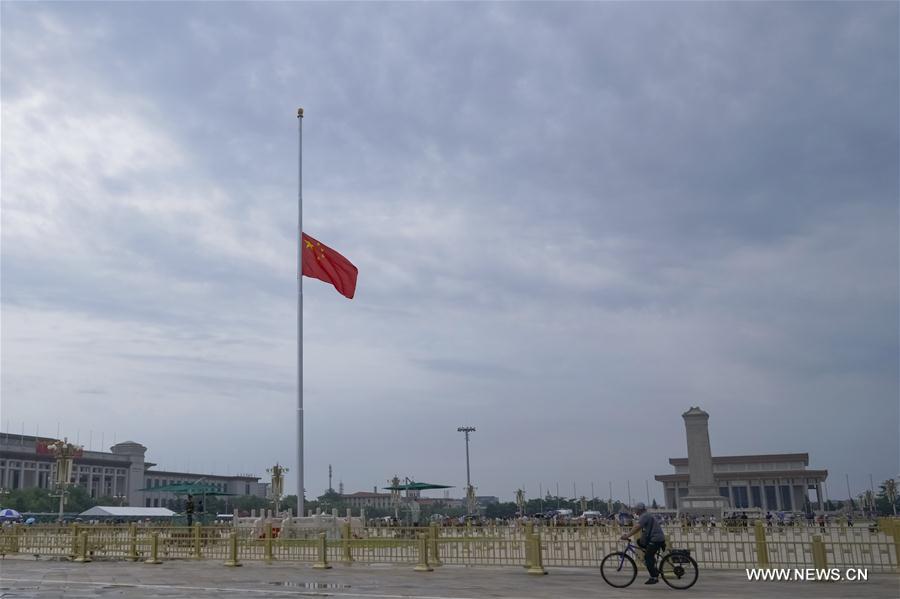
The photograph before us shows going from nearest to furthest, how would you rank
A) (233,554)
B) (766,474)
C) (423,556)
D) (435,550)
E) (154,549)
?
(423,556) < (435,550) < (233,554) < (154,549) < (766,474)

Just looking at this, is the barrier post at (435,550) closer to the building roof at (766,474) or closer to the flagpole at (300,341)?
the flagpole at (300,341)

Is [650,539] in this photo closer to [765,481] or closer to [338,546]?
[338,546]

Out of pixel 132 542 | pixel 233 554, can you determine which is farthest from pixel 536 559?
pixel 132 542

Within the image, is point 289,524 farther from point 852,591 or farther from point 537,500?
point 537,500

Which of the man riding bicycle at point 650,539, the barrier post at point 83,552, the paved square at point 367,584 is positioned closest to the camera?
the paved square at point 367,584

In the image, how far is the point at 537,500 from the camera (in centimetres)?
13375

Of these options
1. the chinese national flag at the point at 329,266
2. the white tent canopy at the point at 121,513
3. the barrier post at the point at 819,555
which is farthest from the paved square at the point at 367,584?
the white tent canopy at the point at 121,513

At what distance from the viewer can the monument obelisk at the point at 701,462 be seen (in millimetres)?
62094

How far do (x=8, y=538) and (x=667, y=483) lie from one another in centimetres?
10390

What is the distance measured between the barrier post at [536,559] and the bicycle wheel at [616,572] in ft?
6.39

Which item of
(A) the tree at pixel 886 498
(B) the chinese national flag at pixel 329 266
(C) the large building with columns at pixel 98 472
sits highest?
(B) the chinese national flag at pixel 329 266

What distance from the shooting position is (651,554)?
13680mm

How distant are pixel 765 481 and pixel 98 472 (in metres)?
103

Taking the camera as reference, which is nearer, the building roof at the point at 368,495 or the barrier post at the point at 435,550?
the barrier post at the point at 435,550
